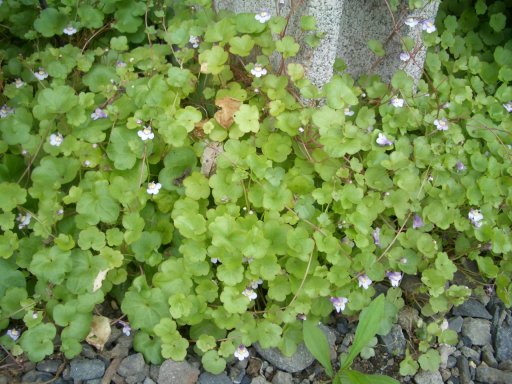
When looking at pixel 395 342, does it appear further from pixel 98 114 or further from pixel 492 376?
pixel 98 114

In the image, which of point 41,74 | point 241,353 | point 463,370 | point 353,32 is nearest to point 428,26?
point 353,32

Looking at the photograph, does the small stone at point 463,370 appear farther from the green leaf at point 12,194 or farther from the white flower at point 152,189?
the green leaf at point 12,194

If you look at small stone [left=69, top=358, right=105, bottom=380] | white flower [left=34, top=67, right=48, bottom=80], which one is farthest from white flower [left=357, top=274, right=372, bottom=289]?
white flower [left=34, top=67, right=48, bottom=80]

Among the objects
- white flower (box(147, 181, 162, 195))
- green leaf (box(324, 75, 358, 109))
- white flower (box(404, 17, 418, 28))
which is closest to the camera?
white flower (box(147, 181, 162, 195))

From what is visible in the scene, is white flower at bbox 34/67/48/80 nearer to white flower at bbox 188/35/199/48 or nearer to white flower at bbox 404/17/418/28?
white flower at bbox 188/35/199/48

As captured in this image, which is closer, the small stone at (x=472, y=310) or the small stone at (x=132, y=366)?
the small stone at (x=132, y=366)

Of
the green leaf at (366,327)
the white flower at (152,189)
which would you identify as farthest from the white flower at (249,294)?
the white flower at (152,189)
